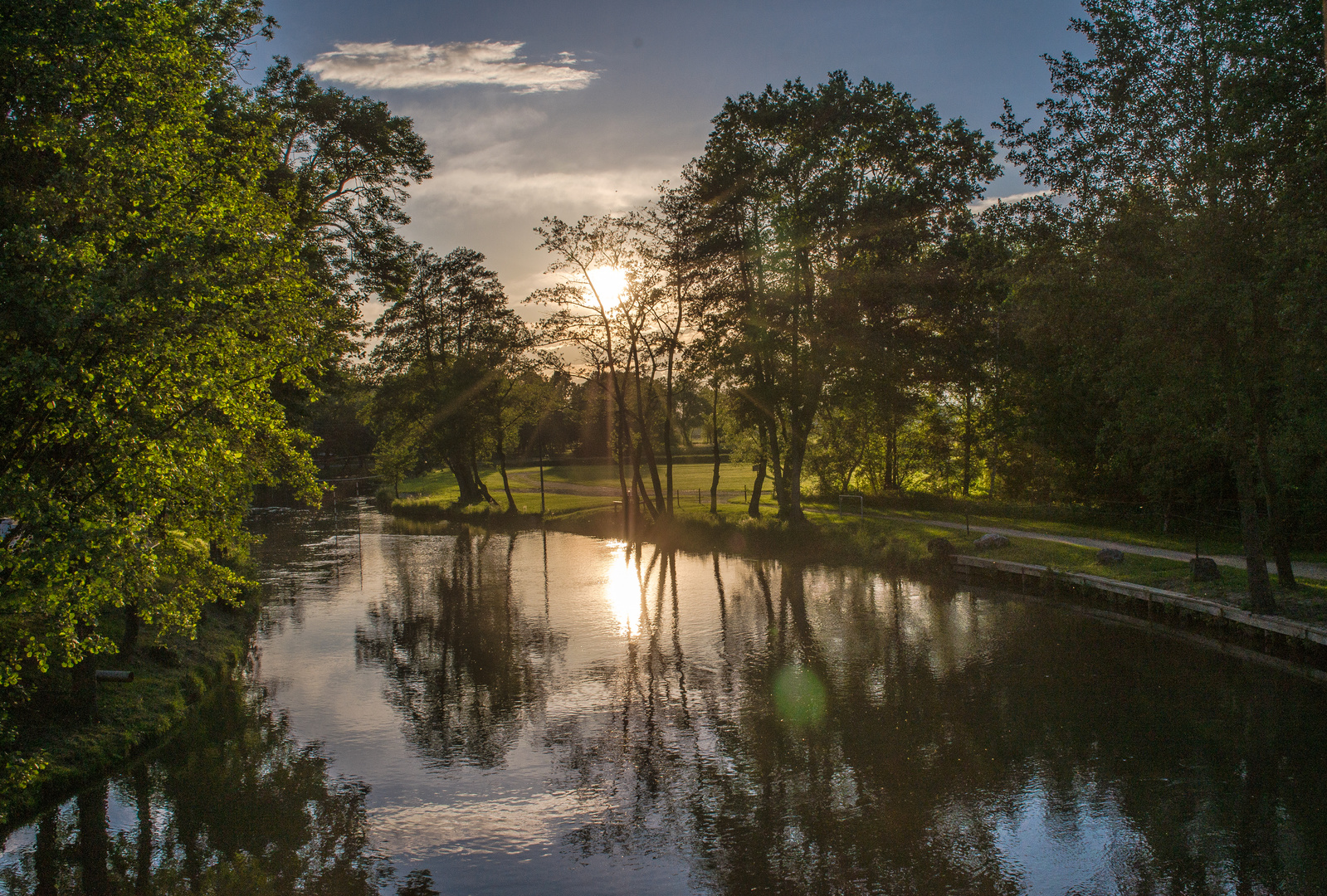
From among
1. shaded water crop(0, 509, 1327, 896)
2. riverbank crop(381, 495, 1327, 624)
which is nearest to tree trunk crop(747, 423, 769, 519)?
riverbank crop(381, 495, 1327, 624)

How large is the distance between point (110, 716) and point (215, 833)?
3918 millimetres

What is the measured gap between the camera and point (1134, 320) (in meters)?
15.9

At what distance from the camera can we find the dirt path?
66.2ft

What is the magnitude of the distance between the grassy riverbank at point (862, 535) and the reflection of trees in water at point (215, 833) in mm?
16454

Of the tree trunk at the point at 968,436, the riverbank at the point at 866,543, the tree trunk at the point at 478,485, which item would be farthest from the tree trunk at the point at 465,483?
the tree trunk at the point at 968,436

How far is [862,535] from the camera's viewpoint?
1172 inches

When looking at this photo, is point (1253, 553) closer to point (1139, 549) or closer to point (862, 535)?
point (1139, 549)

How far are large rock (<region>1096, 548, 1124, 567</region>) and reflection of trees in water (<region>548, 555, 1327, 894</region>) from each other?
3.34 metres

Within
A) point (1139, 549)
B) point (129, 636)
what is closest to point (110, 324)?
point (129, 636)

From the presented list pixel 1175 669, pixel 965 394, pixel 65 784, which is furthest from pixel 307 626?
pixel 965 394

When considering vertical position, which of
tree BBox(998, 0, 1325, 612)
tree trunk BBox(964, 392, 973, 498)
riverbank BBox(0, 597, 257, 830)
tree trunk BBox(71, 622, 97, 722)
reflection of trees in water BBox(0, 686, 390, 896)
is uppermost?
tree BBox(998, 0, 1325, 612)

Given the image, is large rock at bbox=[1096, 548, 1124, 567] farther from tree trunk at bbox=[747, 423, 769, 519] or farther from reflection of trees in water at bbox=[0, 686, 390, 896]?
reflection of trees in water at bbox=[0, 686, 390, 896]

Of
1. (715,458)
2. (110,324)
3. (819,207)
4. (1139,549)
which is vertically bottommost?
(1139,549)

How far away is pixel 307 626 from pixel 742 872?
1642 cm
